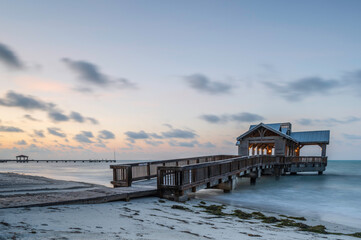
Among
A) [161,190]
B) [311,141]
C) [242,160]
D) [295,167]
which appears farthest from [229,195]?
[311,141]

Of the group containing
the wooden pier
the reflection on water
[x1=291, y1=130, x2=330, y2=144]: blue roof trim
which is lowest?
the reflection on water

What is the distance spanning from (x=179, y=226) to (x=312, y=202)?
13014 mm

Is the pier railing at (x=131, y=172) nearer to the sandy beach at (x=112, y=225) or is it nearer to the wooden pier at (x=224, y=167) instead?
the wooden pier at (x=224, y=167)

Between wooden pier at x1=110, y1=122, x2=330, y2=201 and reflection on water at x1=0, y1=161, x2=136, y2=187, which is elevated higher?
wooden pier at x1=110, y1=122, x2=330, y2=201

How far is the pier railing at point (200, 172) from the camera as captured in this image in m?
10.4

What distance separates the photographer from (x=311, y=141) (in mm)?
35281

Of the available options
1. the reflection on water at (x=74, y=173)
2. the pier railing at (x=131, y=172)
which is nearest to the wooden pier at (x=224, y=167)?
the pier railing at (x=131, y=172)

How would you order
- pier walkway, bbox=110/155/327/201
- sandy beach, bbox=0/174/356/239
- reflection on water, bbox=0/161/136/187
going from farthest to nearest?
1. reflection on water, bbox=0/161/136/187
2. pier walkway, bbox=110/155/327/201
3. sandy beach, bbox=0/174/356/239

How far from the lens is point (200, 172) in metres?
12.6

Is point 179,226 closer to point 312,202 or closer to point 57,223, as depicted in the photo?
point 57,223

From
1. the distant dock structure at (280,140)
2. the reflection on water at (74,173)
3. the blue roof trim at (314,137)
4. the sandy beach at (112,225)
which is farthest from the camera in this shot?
the blue roof trim at (314,137)

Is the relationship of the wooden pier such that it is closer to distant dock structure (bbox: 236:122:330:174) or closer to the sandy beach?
distant dock structure (bbox: 236:122:330:174)

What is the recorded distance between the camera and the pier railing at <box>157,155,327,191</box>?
10.4m

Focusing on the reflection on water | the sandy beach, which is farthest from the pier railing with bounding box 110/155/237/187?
the reflection on water
